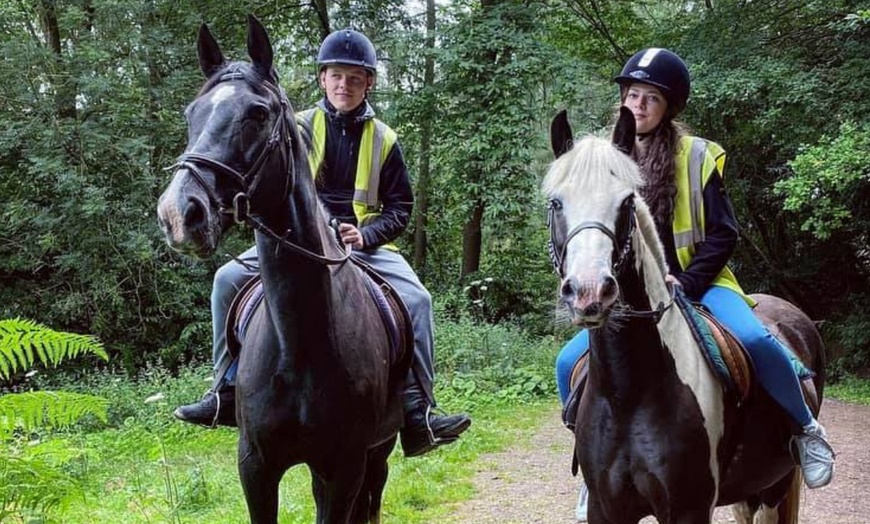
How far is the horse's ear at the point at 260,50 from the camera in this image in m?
3.07

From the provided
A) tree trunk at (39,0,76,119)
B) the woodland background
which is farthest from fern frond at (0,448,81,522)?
tree trunk at (39,0,76,119)

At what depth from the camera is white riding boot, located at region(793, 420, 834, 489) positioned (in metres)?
3.49

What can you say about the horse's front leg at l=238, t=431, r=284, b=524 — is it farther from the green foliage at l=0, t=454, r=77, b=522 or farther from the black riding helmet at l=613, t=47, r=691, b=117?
the black riding helmet at l=613, t=47, r=691, b=117

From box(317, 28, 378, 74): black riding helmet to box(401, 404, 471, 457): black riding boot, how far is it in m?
1.84

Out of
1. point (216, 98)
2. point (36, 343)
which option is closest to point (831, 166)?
point (216, 98)

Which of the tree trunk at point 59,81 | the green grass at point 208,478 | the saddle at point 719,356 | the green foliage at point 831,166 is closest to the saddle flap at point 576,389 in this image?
the saddle at point 719,356

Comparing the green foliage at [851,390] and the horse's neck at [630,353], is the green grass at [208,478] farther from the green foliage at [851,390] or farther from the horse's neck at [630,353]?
the green foliage at [851,390]

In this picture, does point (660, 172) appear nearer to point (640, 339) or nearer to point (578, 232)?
point (640, 339)

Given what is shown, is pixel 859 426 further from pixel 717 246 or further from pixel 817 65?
pixel 717 246

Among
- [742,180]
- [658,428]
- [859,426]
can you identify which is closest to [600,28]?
[742,180]

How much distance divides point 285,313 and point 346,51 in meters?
1.58

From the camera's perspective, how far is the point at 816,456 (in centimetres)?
349

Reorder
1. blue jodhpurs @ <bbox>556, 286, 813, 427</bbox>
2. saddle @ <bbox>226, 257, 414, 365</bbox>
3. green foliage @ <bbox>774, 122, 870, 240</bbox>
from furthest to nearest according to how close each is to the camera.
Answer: green foliage @ <bbox>774, 122, 870, 240</bbox> < saddle @ <bbox>226, 257, 414, 365</bbox> < blue jodhpurs @ <bbox>556, 286, 813, 427</bbox>

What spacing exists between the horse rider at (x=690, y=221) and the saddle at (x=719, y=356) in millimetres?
64
